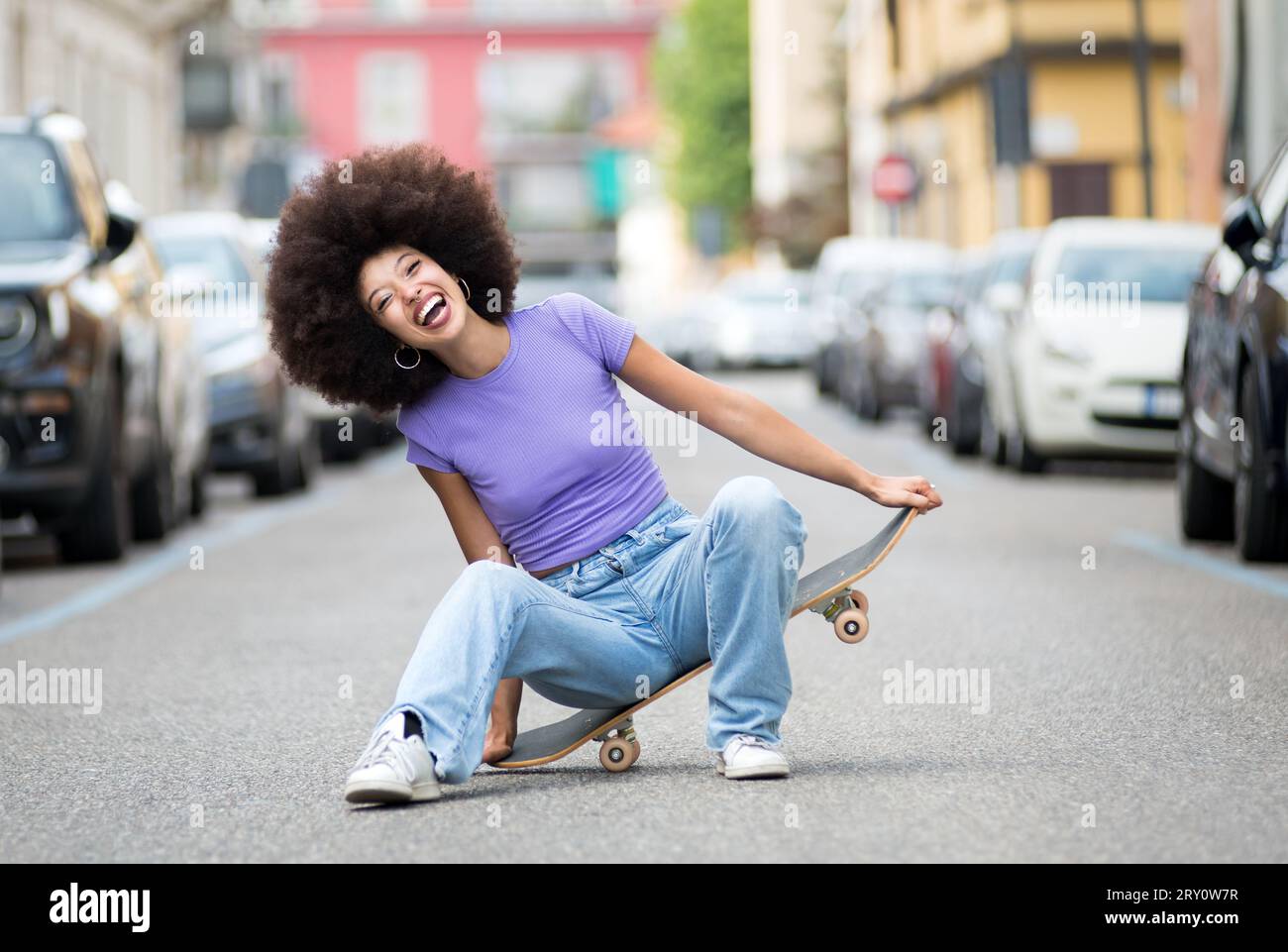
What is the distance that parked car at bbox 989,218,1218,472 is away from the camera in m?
16.9

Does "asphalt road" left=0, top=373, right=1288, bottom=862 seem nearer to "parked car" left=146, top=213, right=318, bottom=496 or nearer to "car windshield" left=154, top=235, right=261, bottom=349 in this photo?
"parked car" left=146, top=213, right=318, bottom=496

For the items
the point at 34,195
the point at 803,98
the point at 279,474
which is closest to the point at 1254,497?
the point at 34,195

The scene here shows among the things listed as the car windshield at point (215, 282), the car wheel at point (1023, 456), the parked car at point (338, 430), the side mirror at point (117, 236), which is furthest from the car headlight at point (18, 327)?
the parked car at point (338, 430)

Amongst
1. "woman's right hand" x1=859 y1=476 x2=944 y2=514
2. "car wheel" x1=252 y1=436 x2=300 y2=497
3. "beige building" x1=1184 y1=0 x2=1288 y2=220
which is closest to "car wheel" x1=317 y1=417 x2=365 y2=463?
"car wheel" x1=252 y1=436 x2=300 y2=497

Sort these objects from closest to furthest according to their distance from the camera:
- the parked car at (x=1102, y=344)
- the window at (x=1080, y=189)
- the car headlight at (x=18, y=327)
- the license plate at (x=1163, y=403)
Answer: the car headlight at (x=18, y=327) → the license plate at (x=1163, y=403) → the parked car at (x=1102, y=344) → the window at (x=1080, y=189)

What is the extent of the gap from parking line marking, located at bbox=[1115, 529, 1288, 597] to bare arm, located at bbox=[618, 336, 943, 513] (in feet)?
15.2

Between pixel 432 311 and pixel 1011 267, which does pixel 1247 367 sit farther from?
pixel 1011 267

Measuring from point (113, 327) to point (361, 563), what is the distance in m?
1.68

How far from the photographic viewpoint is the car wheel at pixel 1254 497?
1065 centimetres

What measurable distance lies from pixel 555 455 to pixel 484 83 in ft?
316

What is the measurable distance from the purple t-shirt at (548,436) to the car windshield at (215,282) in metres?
11.3

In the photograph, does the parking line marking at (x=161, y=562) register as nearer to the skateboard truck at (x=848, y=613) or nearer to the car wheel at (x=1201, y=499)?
the skateboard truck at (x=848, y=613)

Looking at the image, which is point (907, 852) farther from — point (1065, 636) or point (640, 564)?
point (1065, 636)
